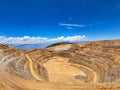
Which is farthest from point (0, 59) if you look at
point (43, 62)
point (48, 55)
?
point (48, 55)

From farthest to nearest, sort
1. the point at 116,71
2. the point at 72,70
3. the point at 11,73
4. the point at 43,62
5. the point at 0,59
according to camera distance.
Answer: the point at 43,62
the point at 72,70
the point at 116,71
the point at 0,59
the point at 11,73

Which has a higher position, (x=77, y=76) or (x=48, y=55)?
(x=48, y=55)

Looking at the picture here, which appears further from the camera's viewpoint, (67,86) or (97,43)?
(97,43)

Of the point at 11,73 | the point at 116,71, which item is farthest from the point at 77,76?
the point at 11,73

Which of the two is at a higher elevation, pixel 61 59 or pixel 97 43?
pixel 97 43

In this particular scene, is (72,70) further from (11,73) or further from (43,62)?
(11,73)

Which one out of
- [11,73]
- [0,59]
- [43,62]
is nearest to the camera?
[11,73]

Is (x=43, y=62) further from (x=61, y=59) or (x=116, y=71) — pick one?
(x=116, y=71)
